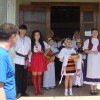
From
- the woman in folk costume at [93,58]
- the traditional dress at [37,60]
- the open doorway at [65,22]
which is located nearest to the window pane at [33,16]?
the traditional dress at [37,60]

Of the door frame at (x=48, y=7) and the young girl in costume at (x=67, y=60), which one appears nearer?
the young girl in costume at (x=67, y=60)

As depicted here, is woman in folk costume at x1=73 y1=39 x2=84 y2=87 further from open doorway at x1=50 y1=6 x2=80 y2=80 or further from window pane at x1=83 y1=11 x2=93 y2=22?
open doorway at x1=50 y1=6 x2=80 y2=80

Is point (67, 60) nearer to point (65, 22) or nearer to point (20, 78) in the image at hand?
point (20, 78)

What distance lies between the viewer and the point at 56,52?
24.3ft

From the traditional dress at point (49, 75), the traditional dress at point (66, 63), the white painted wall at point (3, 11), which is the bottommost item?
the traditional dress at point (49, 75)

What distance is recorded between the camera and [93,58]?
22.2 ft

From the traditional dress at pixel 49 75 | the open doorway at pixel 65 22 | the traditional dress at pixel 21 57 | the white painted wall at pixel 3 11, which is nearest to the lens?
the white painted wall at pixel 3 11

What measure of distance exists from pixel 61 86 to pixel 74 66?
4.29 feet

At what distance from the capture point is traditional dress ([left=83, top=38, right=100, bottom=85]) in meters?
6.75

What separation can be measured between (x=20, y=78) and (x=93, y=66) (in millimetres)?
1554

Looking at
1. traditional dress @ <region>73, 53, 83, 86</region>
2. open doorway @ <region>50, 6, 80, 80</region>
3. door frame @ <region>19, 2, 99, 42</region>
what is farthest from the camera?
open doorway @ <region>50, 6, 80, 80</region>

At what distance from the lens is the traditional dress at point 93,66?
6.75m

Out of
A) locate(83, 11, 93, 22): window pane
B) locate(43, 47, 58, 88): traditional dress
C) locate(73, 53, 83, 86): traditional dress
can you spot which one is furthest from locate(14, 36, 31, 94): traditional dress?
locate(83, 11, 93, 22): window pane

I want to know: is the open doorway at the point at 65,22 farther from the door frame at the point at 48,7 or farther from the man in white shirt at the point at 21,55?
the man in white shirt at the point at 21,55
